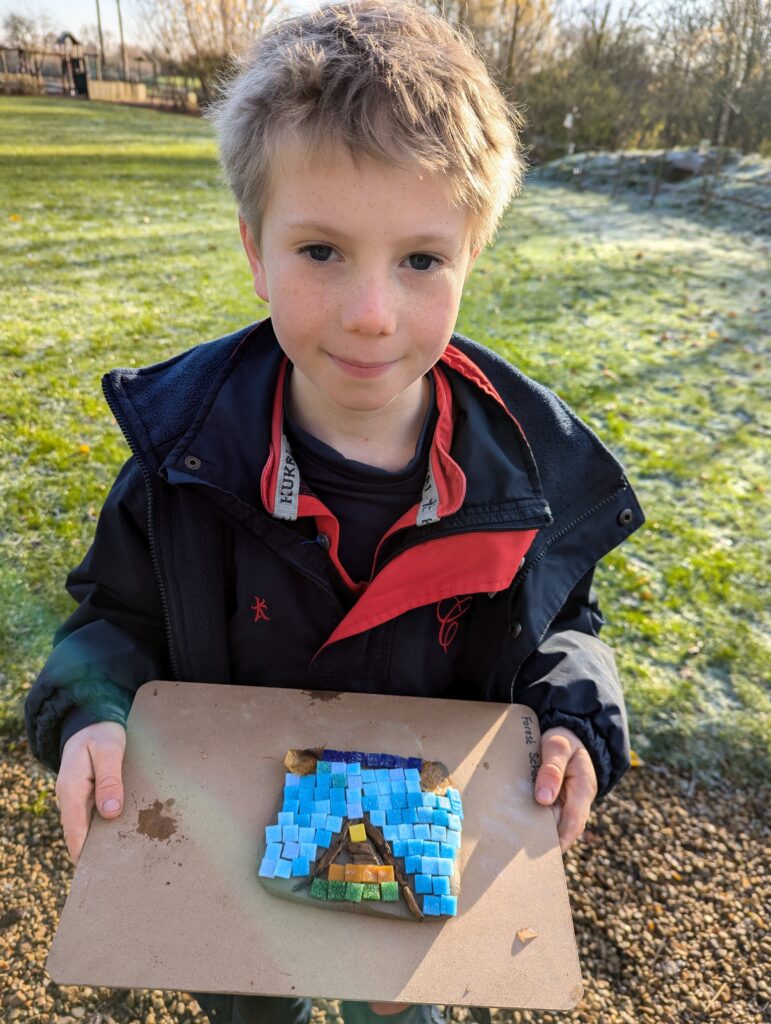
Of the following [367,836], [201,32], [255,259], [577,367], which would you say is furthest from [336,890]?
[201,32]

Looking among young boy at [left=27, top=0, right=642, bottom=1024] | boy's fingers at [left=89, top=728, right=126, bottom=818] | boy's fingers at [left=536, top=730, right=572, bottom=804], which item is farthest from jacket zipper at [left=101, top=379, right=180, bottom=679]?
boy's fingers at [left=536, top=730, right=572, bottom=804]

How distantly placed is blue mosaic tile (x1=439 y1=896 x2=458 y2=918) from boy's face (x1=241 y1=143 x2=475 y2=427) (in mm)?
879

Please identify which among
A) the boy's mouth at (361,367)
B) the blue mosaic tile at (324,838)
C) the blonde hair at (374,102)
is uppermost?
the blonde hair at (374,102)

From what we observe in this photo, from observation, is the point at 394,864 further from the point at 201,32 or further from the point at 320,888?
the point at 201,32

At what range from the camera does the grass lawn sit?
3193 millimetres

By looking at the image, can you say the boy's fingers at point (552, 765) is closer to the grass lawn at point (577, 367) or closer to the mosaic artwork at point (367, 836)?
the mosaic artwork at point (367, 836)

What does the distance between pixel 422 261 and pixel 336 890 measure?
1.06 metres

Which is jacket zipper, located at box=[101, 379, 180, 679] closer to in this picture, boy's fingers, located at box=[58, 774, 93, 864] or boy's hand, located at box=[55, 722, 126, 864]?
boy's hand, located at box=[55, 722, 126, 864]

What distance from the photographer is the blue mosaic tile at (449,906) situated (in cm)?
118

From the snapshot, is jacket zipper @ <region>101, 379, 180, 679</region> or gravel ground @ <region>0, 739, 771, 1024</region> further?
gravel ground @ <region>0, 739, 771, 1024</region>

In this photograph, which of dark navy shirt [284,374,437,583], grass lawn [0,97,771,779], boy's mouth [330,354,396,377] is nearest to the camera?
boy's mouth [330,354,396,377]

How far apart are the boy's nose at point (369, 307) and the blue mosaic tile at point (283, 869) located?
2.90 feet

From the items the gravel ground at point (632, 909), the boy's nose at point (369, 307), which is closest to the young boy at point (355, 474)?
the boy's nose at point (369, 307)

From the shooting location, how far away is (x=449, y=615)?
1706mm
